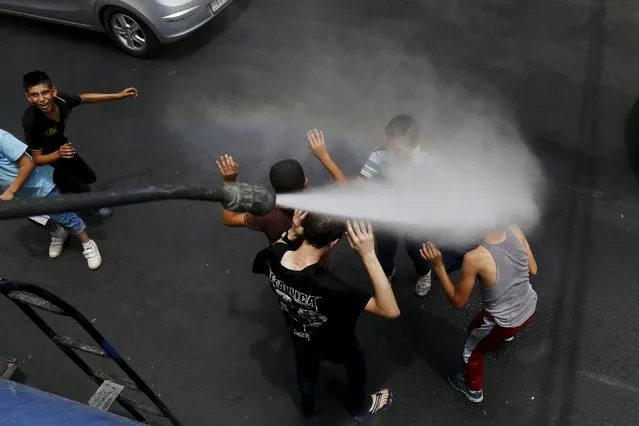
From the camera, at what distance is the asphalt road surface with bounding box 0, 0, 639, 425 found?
3.99 metres

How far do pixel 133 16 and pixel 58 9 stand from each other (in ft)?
3.77

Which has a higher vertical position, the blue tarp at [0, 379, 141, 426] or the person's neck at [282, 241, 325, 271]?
the blue tarp at [0, 379, 141, 426]

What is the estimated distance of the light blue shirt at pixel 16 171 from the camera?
3.92 m

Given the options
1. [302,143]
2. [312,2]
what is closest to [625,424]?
[302,143]

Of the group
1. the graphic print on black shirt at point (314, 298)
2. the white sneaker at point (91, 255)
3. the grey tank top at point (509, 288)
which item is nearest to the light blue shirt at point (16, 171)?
the white sneaker at point (91, 255)

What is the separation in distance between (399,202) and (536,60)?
12.8 feet

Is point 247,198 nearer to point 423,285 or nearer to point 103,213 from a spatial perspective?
point 423,285

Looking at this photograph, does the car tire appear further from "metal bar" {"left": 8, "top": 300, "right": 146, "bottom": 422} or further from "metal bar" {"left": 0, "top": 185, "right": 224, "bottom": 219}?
"metal bar" {"left": 0, "top": 185, "right": 224, "bottom": 219}

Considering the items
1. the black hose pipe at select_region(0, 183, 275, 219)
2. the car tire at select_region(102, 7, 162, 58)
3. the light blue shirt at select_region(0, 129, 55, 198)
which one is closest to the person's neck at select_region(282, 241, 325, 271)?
the black hose pipe at select_region(0, 183, 275, 219)

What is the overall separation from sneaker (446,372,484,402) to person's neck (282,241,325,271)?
178 cm

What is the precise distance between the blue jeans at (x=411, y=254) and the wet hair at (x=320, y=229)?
1.31m

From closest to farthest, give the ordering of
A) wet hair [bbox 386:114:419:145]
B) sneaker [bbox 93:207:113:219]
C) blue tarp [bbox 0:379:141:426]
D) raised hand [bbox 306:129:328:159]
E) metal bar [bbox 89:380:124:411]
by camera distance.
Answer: blue tarp [bbox 0:379:141:426], metal bar [bbox 89:380:124:411], wet hair [bbox 386:114:419:145], raised hand [bbox 306:129:328:159], sneaker [bbox 93:207:113:219]

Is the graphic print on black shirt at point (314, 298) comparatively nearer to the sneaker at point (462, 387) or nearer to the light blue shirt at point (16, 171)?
the sneaker at point (462, 387)

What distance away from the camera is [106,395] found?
9.30ft
